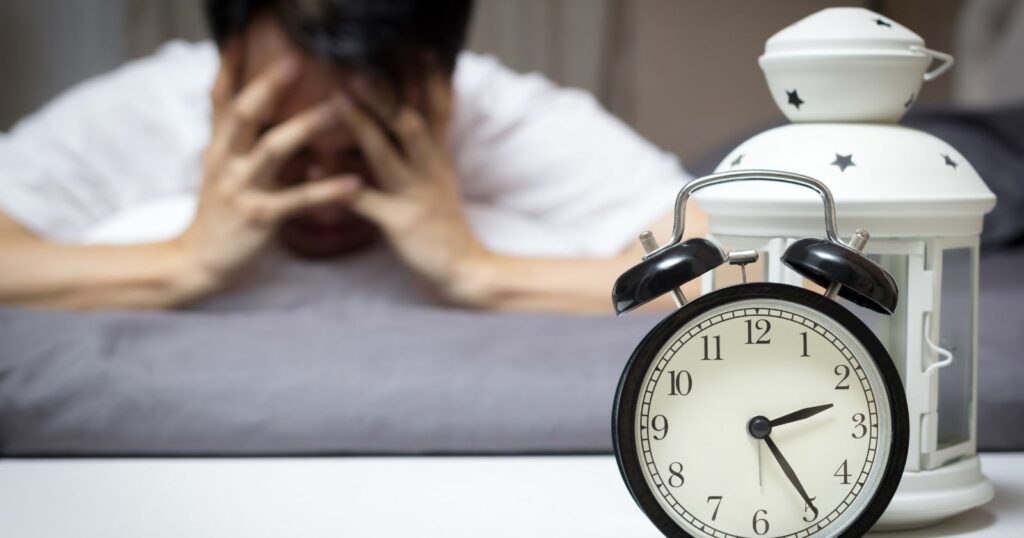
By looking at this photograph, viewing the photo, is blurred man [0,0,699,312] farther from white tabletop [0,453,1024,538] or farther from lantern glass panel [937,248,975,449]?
lantern glass panel [937,248,975,449]

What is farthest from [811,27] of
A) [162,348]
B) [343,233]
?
[343,233]

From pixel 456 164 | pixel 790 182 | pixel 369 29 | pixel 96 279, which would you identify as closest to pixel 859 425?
pixel 790 182

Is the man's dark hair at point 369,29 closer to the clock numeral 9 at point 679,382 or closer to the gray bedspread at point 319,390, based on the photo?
the gray bedspread at point 319,390

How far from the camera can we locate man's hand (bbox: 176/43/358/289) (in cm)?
132

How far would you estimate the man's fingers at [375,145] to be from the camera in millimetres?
1314

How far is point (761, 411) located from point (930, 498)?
0.41ft

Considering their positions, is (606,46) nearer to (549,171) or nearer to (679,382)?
(549,171)

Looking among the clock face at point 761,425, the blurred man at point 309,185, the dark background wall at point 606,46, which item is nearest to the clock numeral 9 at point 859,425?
the clock face at point 761,425

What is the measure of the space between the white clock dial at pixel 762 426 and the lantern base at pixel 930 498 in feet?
0.20

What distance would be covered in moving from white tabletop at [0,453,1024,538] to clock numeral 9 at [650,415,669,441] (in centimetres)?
9

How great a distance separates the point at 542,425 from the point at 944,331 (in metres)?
0.30

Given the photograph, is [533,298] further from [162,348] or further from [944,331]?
[944,331]

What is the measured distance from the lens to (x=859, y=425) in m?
0.51

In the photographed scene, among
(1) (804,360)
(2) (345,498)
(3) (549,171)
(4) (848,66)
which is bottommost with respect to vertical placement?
(2) (345,498)
